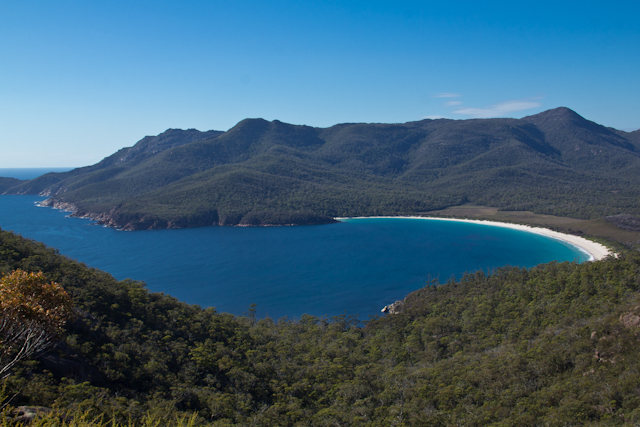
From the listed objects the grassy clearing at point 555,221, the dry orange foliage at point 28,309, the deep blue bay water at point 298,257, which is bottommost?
the deep blue bay water at point 298,257

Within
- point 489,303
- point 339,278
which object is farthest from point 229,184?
point 489,303

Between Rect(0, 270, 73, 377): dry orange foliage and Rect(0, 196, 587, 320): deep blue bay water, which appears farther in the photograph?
Rect(0, 196, 587, 320): deep blue bay water

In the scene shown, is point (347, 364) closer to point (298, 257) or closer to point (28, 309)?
point (28, 309)

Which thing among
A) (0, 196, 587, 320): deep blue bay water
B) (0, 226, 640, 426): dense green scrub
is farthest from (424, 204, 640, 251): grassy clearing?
(0, 226, 640, 426): dense green scrub

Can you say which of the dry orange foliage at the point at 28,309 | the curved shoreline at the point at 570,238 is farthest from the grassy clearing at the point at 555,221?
the dry orange foliage at the point at 28,309

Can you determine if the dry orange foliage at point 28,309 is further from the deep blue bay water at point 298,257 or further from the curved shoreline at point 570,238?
the curved shoreline at point 570,238

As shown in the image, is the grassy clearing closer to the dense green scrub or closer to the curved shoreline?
the curved shoreline

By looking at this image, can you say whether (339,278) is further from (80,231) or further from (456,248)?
(80,231)
